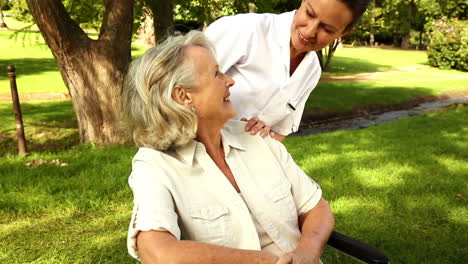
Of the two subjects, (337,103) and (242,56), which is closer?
(242,56)

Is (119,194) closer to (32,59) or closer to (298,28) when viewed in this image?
(298,28)

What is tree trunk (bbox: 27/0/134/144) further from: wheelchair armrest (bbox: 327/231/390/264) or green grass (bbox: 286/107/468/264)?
wheelchair armrest (bbox: 327/231/390/264)

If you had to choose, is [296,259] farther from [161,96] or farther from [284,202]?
[161,96]

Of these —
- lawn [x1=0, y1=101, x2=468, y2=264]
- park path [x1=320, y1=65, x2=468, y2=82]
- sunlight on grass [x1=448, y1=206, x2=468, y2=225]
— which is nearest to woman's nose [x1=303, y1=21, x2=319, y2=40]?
lawn [x1=0, y1=101, x2=468, y2=264]

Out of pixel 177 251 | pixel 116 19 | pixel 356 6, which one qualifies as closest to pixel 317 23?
pixel 356 6

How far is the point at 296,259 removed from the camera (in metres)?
1.83

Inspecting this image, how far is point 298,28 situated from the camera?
2273 millimetres

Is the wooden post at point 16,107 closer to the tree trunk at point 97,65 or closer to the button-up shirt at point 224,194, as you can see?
the tree trunk at point 97,65

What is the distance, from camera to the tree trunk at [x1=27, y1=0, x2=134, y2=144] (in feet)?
19.6

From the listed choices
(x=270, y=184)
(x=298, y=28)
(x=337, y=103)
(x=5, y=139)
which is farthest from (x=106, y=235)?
(x=337, y=103)

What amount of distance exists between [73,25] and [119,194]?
8.77 feet

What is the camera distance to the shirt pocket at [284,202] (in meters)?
2.01

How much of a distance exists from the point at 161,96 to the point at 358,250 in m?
1.02

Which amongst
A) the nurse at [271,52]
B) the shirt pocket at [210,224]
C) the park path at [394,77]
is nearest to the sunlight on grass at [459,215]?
the nurse at [271,52]
